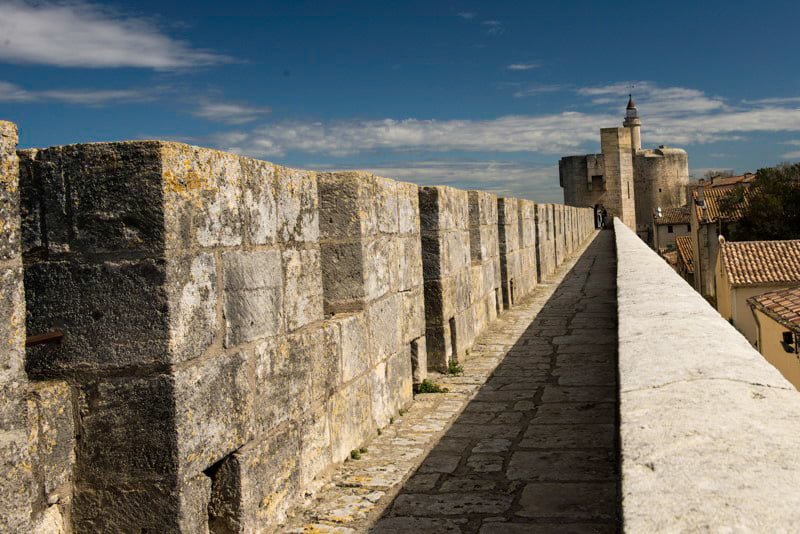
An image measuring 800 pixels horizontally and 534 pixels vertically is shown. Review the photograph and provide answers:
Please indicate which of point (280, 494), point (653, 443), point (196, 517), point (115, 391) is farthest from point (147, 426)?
point (653, 443)

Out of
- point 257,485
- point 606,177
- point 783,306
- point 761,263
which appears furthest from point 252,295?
point 606,177

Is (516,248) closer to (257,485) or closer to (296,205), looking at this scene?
(296,205)

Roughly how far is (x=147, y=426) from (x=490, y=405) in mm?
2784

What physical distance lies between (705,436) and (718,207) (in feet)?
130

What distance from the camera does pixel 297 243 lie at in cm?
335

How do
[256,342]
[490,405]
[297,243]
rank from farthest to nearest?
[490,405] < [297,243] < [256,342]

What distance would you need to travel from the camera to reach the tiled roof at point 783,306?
1565 centimetres

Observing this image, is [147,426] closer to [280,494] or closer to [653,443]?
[280,494]

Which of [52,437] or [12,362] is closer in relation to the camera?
[12,362]

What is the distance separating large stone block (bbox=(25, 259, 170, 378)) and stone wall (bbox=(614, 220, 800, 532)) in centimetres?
141

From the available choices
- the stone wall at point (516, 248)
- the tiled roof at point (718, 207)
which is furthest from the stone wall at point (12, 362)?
the tiled roof at point (718, 207)

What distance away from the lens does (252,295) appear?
287 cm

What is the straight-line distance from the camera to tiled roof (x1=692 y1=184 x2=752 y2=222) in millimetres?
35969

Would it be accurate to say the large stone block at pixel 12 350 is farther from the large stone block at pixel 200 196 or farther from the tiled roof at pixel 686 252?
the tiled roof at pixel 686 252
